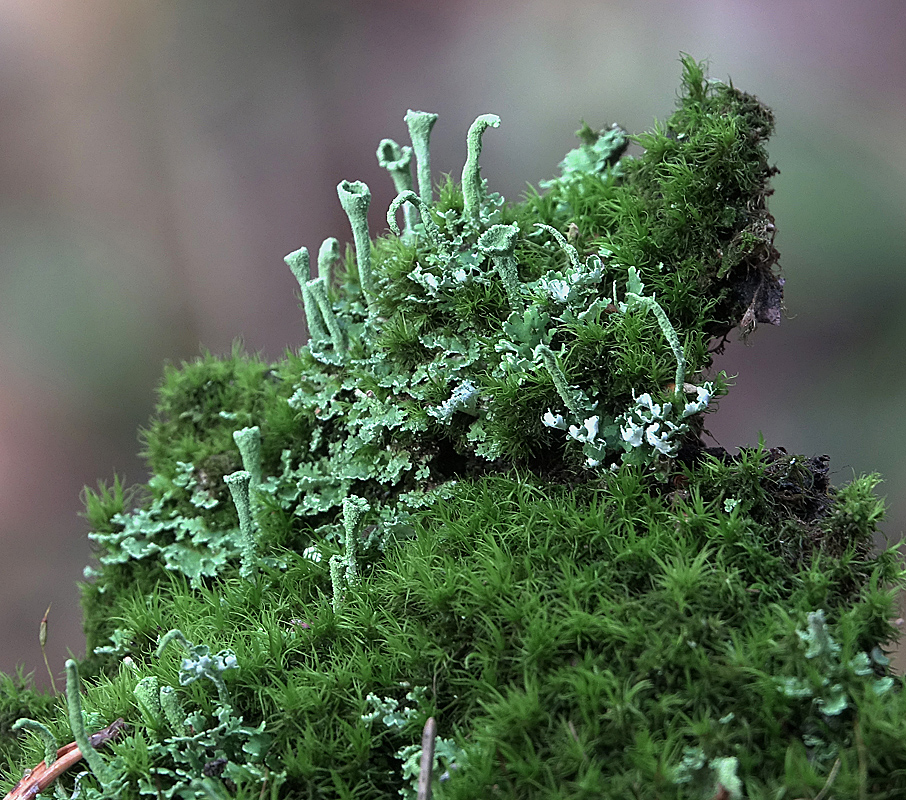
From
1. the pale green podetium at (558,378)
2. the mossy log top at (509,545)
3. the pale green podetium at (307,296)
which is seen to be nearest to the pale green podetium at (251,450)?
the mossy log top at (509,545)

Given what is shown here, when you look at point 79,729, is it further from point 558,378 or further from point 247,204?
point 247,204

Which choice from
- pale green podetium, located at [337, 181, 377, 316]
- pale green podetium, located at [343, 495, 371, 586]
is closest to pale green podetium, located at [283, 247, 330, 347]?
pale green podetium, located at [337, 181, 377, 316]

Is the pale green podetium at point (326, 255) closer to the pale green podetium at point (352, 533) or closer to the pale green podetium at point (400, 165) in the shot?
the pale green podetium at point (400, 165)

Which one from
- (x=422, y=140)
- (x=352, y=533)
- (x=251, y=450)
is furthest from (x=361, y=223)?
(x=352, y=533)

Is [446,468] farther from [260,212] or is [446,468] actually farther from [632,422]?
[260,212]

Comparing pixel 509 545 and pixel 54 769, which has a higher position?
pixel 509 545

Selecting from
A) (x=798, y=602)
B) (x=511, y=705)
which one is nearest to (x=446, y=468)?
(x=511, y=705)

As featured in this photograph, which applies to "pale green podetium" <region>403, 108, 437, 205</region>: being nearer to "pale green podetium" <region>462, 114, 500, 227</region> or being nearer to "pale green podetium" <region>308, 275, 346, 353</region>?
"pale green podetium" <region>462, 114, 500, 227</region>
